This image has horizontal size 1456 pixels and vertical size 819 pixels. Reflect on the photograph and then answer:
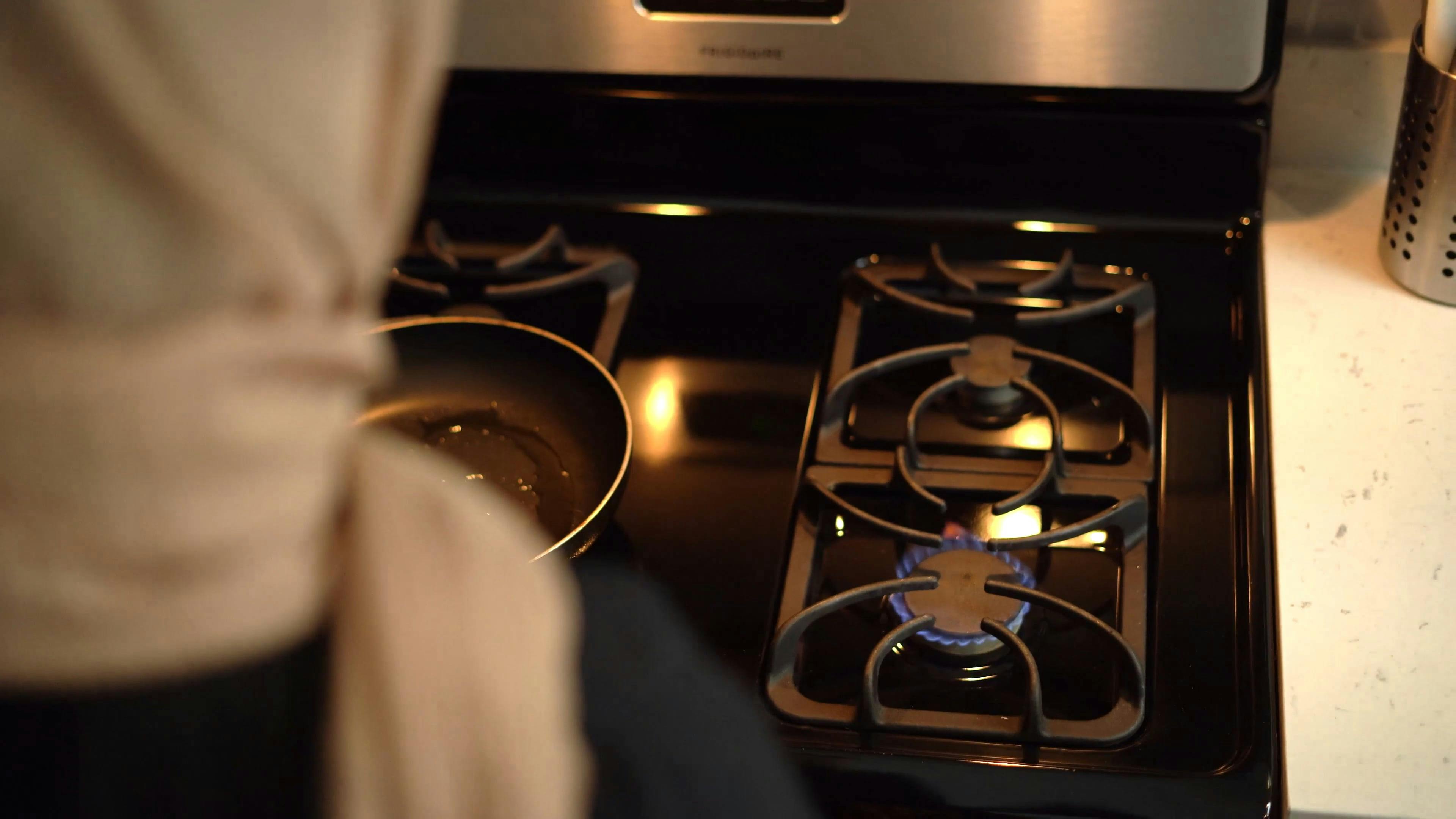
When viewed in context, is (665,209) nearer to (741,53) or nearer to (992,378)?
(741,53)

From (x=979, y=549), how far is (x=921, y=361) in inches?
5.9

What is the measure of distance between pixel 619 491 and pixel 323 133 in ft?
1.34

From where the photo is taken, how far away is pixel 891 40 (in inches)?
30.5

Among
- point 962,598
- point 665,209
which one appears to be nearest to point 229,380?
point 962,598

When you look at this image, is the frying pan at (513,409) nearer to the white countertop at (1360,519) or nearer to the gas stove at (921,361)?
the gas stove at (921,361)

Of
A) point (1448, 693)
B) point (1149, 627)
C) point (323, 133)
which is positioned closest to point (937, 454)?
point (1149, 627)

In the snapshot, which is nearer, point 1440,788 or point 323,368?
point 323,368

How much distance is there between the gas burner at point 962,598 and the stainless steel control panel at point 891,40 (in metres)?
0.32

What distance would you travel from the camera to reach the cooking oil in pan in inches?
25.2

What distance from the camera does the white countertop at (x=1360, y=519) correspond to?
504 millimetres

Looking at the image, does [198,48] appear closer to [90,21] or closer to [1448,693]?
[90,21]

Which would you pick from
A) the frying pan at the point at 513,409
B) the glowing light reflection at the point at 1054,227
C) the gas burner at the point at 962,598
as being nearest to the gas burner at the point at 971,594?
the gas burner at the point at 962,598

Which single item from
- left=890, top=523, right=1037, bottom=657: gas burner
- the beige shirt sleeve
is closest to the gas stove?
left=890, top=523, right=1037, bottom=657: gas burner

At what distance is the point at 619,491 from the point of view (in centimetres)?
59
